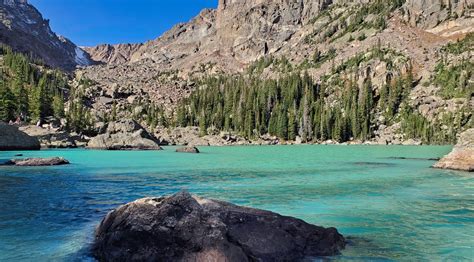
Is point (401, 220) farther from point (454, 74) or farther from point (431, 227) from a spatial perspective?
point (454, 74)

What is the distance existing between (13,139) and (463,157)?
65186 mm

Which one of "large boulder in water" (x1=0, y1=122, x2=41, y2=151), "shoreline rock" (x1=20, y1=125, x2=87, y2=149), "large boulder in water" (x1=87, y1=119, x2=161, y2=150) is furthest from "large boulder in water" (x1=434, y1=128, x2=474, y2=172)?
"shoreline rock" (x1=20, y1=125, x2=87, y2=149)

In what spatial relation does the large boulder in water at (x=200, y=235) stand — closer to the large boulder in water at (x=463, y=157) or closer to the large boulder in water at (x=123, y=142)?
the large boulder in water at (x=463, y=157)

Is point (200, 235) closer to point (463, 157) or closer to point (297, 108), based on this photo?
point (463, 157)

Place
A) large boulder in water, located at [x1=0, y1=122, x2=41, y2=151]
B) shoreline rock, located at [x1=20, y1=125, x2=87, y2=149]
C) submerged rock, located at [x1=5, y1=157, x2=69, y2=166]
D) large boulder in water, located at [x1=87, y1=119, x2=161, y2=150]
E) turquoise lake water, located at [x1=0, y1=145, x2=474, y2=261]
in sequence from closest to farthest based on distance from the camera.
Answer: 1. turquoise lake water, located at [x1=0, y1=145, x2=474, y2=261]
2. submerged rock, located at [x1=5, y1=157, x2=69, y2=166]
3. large boulder in water, located at [x1=0, y1=122, x2=41, y2=151]
4. large boulder in water, located at [x1=87, y1=119, x2=161, y2=150]
5. shoreline rock, located at [x1=20, y1=125, x2=87, y2=149]

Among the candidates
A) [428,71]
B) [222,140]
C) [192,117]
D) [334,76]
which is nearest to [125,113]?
[192,117]

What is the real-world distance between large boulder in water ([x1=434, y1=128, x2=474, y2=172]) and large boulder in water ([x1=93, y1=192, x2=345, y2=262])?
2909 centimetres

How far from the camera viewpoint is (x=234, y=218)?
10.1m

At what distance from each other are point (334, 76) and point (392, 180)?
176593mm

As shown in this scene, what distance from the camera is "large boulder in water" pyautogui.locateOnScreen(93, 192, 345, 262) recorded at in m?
8.38

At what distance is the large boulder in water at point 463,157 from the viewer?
3366cm

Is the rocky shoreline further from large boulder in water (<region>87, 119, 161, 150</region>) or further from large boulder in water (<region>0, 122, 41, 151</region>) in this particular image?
large boulder in water (<region>0, 122, 41, 151</region>)

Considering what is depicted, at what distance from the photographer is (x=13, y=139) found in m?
63.7

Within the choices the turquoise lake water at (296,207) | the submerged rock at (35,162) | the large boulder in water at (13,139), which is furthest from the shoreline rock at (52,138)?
the turquoise lake water at (296,207)
